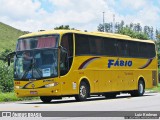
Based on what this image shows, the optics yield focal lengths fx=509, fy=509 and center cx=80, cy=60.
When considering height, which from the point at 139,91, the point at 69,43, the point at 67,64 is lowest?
the point at 139,91

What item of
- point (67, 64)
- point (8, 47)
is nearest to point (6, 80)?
point (67, 64)

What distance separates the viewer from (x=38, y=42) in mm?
25047

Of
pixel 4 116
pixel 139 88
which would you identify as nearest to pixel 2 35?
pixel 139 88

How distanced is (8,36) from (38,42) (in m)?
123

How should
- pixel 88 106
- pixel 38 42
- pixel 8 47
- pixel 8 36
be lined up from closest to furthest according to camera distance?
pixel 88 106, pixel 38 42, pixel 8 47, pixel 8 36

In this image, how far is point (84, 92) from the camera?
2617 centimetres

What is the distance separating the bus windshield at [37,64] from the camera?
24266 mm

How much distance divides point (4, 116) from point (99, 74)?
1285 cm

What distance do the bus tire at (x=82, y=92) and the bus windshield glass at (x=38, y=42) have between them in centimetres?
289

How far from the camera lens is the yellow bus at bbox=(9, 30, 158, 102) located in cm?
2434
